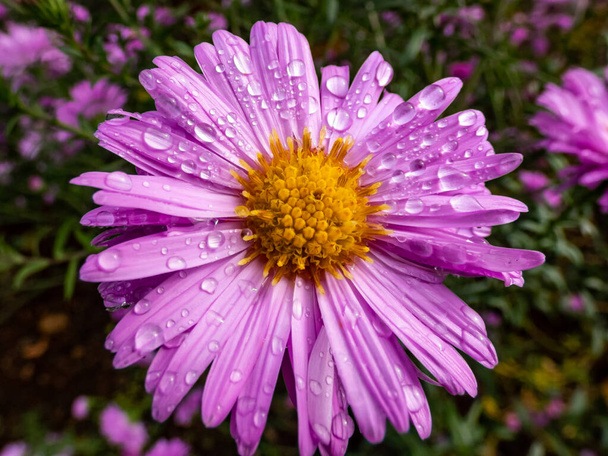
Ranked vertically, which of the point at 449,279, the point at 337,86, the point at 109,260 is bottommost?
the point at 449,279

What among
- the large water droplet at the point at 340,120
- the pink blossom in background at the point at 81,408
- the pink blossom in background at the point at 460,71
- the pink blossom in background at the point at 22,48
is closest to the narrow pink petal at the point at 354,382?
the large water droplet at the point at 340,120

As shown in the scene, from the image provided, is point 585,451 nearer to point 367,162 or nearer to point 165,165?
point 367,162

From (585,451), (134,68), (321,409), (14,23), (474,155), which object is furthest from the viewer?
(14,23)

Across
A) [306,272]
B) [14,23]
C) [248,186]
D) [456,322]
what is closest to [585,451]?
[456,322]

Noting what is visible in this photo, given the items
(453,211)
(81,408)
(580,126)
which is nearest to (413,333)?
(453,211)

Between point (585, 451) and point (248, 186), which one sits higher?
point (248, 186)

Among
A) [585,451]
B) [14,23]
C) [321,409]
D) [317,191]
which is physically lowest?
[585,451]

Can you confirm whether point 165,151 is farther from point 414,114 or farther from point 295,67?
point 414,114

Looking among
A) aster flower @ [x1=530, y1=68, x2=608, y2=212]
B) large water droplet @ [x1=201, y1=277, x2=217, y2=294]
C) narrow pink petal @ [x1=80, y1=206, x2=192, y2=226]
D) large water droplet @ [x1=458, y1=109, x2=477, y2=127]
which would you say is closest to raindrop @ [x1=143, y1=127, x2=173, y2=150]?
narrow pink petal @ [x1=80, y1=206, x2=192, y2=226]
